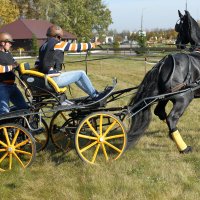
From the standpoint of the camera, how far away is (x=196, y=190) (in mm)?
4293

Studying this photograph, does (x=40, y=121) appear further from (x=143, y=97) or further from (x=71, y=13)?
(x=71, y=13)

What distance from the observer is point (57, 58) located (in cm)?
508

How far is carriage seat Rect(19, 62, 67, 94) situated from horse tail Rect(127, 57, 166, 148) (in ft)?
4.13

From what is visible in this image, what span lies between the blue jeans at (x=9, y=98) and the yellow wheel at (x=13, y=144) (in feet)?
Answer: 1.76

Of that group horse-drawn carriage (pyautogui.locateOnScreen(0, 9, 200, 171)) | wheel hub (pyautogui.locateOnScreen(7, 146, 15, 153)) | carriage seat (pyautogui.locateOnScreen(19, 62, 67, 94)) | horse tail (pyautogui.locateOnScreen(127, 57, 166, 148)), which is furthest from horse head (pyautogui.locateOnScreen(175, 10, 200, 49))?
wheel hub (pyautogui.locateOnScreen(7, 146, 15, 153))

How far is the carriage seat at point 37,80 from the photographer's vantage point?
4.98 meters

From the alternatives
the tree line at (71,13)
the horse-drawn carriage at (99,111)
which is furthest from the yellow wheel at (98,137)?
the tree line at (71,13)

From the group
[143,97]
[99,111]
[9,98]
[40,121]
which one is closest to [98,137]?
[99,111]

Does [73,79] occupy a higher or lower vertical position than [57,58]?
lower

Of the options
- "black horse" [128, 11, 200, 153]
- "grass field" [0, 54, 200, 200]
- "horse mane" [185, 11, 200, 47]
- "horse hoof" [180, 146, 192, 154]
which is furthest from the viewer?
"horse mane" [185, 11, 200, 47]

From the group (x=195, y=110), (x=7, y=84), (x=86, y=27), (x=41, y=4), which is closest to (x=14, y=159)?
(x=7, y=84)

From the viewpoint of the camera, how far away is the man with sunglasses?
17.3ft

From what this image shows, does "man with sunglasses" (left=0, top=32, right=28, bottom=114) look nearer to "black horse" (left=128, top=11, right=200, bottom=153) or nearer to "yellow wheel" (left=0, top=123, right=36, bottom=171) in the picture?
"yellow wheel" (left=0, top=123, right=36, bottom=171)

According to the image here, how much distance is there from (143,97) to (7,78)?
6.89 ft
